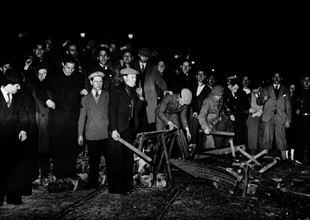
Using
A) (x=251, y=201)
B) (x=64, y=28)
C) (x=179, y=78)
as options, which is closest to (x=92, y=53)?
(x=179, y=78)

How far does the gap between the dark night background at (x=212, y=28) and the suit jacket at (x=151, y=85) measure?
6.18 meters

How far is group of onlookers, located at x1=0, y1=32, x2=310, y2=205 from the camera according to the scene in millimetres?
5316

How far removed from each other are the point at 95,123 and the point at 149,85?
252 centimetres

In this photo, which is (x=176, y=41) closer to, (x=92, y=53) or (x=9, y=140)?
(x=92, y=53)

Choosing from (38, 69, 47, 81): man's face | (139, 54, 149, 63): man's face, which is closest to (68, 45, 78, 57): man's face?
(38, 69, 47, 81): man's face

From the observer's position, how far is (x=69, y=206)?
501 centimetres

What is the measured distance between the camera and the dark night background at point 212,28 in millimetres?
14664

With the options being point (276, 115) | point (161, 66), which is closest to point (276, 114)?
point (276, 115)

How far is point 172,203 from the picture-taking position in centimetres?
518

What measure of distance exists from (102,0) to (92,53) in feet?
27.9

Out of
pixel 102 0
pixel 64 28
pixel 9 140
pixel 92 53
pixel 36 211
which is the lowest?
pixel 36 211

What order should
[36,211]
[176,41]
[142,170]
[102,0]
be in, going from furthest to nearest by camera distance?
[176,41]
[102,0]
[142,170]
[36,211]

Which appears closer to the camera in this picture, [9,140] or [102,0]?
[9,140]

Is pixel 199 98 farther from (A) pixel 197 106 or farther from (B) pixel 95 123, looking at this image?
(B) pixel 95 123
